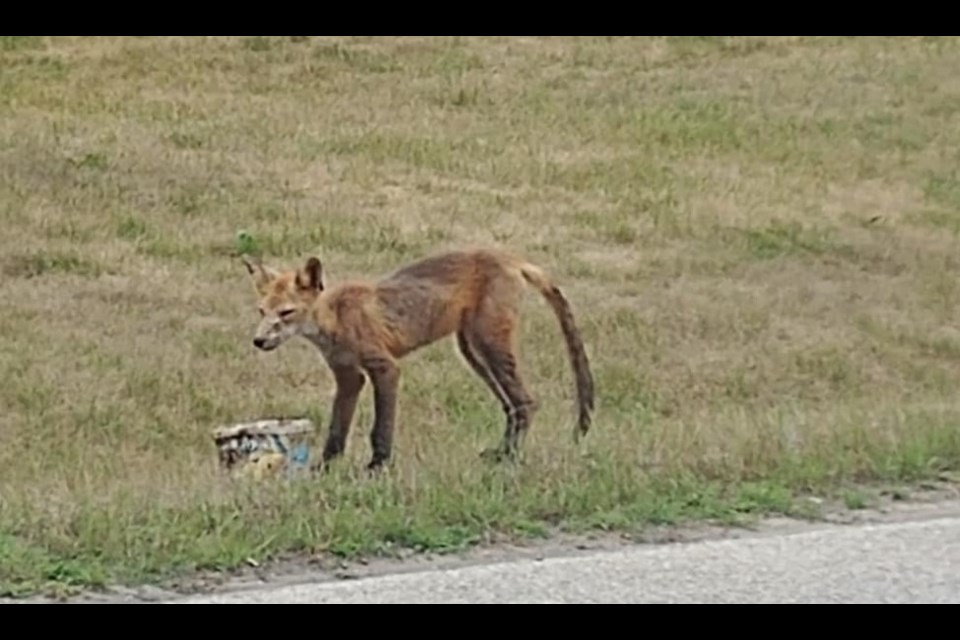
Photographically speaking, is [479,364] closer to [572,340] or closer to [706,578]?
[572,340]

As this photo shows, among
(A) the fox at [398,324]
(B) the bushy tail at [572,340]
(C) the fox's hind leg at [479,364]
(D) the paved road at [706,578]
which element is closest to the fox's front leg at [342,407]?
(A) the fox at [398,324]

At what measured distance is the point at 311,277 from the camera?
332 inches

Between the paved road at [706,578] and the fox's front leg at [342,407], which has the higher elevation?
the fox's front leg at [342,407]

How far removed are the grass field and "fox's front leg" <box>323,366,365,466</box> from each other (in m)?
0.18

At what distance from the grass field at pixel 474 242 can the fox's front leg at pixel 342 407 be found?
0.61 ft

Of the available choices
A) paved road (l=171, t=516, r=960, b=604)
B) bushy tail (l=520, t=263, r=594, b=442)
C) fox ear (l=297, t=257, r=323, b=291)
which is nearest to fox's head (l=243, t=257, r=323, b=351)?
fox ear (l=297, t=257, r=323, b=291)

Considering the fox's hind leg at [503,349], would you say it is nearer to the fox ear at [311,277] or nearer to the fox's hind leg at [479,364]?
the fox's hind leg at [479,364]

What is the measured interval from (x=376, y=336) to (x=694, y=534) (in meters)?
2.47

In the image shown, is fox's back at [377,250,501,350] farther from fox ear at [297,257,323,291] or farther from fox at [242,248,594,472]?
fox ear at [297,257,323,291]

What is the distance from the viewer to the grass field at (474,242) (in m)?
6.70

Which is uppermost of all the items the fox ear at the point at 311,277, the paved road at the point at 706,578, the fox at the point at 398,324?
the fox ear at the point at 311,277

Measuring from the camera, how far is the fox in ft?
27.3

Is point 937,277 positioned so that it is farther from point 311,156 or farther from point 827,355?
point 311,156

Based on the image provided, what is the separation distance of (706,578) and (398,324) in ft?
9.82
